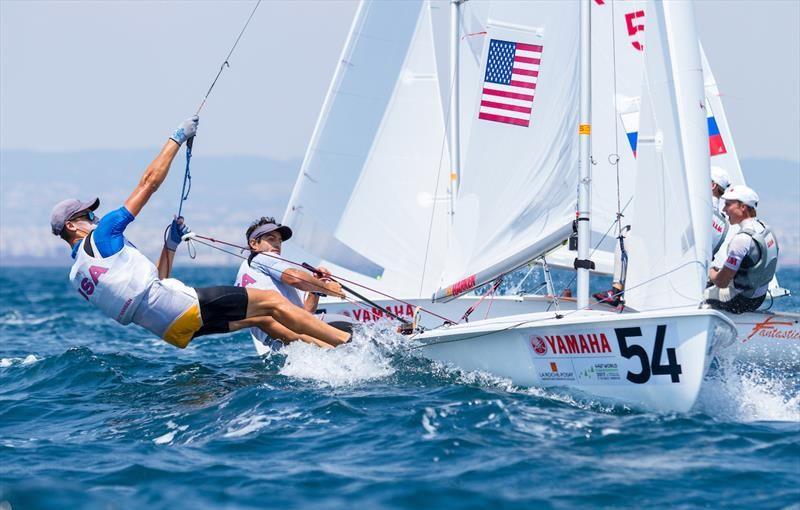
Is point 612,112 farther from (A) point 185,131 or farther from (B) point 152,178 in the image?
(B) point 152,178

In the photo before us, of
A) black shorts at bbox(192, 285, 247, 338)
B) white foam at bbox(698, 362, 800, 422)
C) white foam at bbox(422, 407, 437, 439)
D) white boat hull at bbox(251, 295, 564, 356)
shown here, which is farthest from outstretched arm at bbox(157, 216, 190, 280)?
white foam at bbox(698, 362, 800, 422)

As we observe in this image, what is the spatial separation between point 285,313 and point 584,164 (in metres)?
2.53

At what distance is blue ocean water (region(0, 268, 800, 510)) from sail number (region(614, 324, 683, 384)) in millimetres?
231

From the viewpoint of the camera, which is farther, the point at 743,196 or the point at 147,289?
the point at 743,196

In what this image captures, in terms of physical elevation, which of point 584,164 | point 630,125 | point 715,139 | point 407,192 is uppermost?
point 715,139

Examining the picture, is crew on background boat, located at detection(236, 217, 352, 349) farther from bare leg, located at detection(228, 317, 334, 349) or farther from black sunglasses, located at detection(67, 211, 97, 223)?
black sunglasses, located at detection(67, 211, 97, 223)

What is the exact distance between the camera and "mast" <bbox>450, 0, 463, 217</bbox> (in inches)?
404

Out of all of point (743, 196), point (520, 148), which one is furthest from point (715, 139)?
point (520, 148)

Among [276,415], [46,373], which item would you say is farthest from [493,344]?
[46,373]

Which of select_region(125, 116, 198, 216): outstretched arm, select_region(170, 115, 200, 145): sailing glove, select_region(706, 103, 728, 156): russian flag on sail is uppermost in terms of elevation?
select_region(706, 103, 728, 156): russian flag on sail

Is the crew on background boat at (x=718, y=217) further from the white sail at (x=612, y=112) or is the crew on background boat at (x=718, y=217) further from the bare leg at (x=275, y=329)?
the bare leg at (x=275, y=329)

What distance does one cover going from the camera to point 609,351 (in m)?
6.78

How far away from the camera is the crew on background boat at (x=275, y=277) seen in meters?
8.66

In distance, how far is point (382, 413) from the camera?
6777mm
